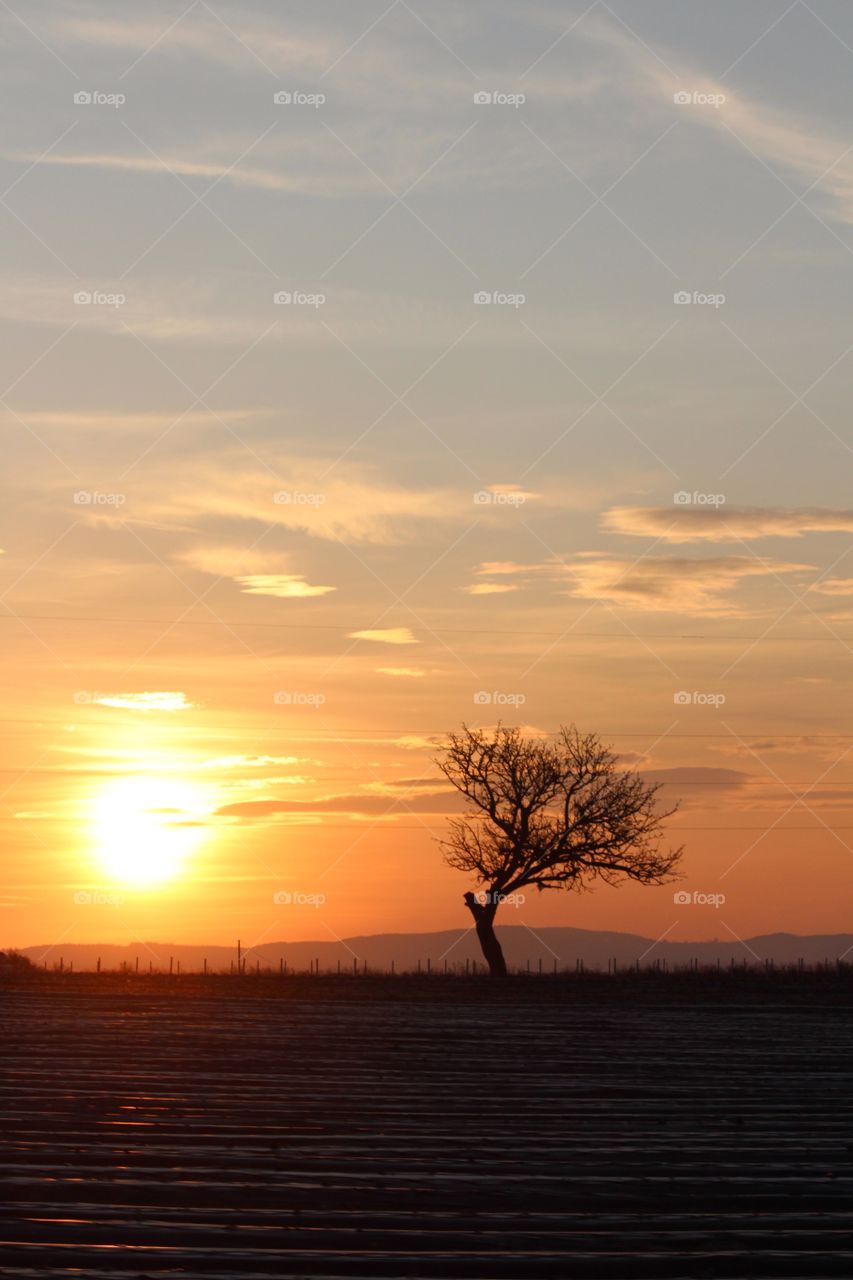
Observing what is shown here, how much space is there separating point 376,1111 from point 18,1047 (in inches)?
390

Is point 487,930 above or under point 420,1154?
above

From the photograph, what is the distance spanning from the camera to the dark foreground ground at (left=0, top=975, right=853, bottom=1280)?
11.0m

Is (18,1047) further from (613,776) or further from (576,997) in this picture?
(613,776)

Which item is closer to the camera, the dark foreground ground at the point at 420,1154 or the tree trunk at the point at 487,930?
the dark foreground ground at the point at 420,1154

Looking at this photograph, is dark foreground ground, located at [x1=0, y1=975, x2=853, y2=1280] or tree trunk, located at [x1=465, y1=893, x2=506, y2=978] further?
tree trunk, located at [x1=465, y1=893, x2=506, y2=978]

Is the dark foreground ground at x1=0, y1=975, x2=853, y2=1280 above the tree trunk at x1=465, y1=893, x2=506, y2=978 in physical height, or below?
below

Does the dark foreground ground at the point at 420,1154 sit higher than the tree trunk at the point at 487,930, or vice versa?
the tree trunk at the point at 487,930

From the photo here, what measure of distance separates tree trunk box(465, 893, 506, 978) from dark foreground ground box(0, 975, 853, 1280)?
3877 centimetres

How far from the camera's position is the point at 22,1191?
504 inches

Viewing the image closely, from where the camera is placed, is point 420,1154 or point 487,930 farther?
point 487,930

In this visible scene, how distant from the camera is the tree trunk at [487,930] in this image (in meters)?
68.9

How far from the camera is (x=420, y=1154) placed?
15.0 metres

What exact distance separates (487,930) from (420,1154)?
5538cm

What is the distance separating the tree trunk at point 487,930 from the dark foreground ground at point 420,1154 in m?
38.8
